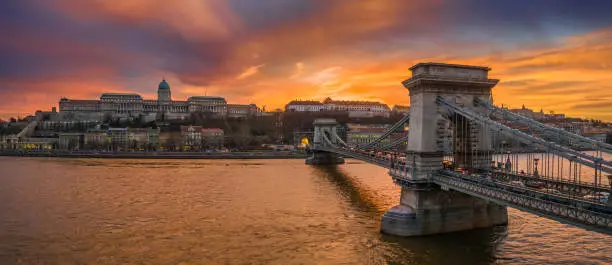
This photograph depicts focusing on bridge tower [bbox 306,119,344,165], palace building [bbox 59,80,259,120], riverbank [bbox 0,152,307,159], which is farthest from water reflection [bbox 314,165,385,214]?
palace building [bbox 59,80,259,120]

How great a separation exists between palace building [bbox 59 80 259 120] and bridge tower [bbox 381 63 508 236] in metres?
104

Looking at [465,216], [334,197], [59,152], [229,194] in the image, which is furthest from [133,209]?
[59,152]

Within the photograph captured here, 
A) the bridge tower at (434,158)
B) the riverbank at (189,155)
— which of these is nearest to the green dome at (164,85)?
the riverbank at (189,155)

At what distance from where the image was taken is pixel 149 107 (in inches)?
4919

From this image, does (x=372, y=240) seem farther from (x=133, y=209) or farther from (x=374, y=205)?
(x=133, y=209)

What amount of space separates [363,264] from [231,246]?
15.0 feet

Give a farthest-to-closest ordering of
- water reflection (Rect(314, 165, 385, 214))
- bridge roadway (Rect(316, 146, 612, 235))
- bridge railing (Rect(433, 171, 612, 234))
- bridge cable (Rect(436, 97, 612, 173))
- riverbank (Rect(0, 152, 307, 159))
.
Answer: riverbank (Rect(0, 152, 307, 159)) < water reflection (Rect(314, 165, 385, 214)) < bridge cable (Rect(436, 97, 612, 173)) < bridge roadway (Rect(316, 146, 612, 235)) < bridge railing (Rect(433, 171, 612, 234))

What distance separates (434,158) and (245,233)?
24.6 feet

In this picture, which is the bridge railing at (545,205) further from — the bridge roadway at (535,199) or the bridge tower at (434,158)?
the bridge tower at (434,158)

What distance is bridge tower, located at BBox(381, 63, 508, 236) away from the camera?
14203 millimetres

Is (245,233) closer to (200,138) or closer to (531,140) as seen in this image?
(531,140)

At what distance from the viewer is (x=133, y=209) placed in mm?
20297

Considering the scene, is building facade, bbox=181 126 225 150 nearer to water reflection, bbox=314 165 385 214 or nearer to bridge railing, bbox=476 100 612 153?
water reflection, bbox=314 165 385 214

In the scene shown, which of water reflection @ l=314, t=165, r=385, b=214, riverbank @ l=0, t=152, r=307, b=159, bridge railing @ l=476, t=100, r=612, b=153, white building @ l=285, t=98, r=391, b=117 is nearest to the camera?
bridge railing @ l=476, t=100, r=612, b=153
